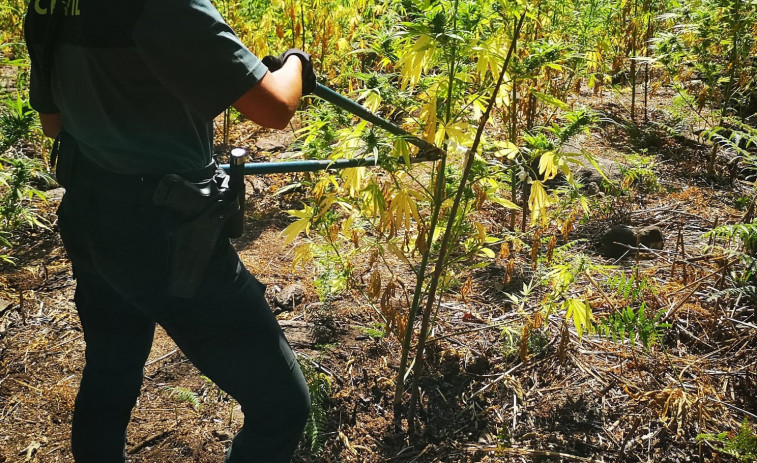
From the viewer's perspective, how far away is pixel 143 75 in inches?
66.4

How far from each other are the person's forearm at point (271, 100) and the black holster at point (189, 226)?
245mm

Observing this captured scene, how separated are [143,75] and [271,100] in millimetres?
315

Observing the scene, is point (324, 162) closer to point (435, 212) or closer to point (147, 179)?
point (435, 212)

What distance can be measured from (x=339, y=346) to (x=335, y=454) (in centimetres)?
58

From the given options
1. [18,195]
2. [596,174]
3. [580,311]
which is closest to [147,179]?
Answer: [580,311]

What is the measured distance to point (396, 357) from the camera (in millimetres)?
3047

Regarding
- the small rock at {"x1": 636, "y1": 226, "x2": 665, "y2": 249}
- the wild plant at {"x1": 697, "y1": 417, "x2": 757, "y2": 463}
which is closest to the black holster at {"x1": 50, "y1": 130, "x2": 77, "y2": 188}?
the wild plant at {"x1": 697, "y1": 417, "x2": 757, "y2": 463}

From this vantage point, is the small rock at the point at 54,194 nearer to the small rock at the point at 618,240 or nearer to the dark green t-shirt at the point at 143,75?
the dark green t-shirt at the point at 143,75

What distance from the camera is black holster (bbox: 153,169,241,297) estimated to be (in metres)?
1.76

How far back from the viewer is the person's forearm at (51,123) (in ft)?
6.87

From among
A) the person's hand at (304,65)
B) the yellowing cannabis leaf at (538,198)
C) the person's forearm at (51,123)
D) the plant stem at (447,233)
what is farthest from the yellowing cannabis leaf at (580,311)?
the person's forearm at (51,123)

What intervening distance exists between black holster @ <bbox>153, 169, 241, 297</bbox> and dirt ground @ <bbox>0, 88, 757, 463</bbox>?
3.25 feet

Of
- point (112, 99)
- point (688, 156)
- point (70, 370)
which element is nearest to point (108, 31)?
point (112, 99)

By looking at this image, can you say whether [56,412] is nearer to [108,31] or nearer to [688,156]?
[108,31]
